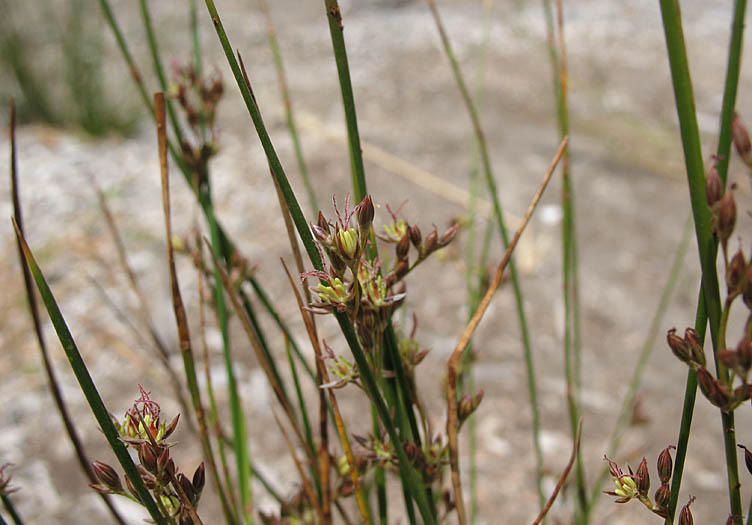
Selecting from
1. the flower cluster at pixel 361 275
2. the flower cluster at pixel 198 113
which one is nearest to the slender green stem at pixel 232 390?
the flower cluster at pixel 198 113

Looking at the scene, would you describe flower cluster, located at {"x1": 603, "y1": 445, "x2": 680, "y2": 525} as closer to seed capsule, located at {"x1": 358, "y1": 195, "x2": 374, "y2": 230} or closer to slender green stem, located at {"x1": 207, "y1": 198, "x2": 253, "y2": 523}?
seed capsule, located at {"x1": 358, "y1": 195, "x2": 374, "y2": 230}

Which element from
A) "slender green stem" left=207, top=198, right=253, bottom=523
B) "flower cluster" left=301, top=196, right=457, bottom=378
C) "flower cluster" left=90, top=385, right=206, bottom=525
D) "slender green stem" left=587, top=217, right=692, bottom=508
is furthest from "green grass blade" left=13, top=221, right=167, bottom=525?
"slender green stem" left=587, top=217, right=692, bottom=508

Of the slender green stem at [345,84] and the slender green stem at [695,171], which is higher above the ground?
the slender green stem at [345,84]

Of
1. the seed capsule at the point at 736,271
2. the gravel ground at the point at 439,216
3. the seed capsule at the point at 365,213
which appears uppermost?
the gravel ground at the point at 439,216

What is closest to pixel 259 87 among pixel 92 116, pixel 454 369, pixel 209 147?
pixel 92 116

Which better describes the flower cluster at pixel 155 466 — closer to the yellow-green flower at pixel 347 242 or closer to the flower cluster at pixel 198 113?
the yellow-green flower at pixel 347 242
